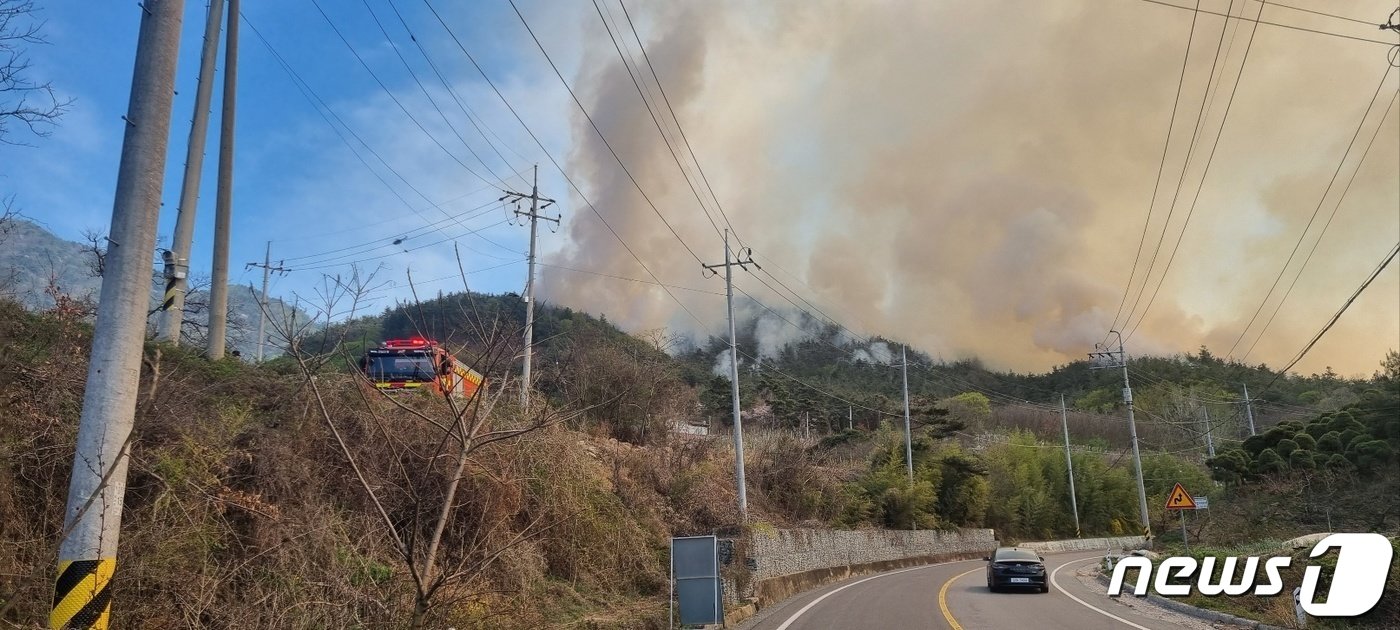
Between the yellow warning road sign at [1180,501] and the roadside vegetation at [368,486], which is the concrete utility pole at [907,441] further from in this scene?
the yellow warning road sign at [1180,501]

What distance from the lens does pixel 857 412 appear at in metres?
88.1

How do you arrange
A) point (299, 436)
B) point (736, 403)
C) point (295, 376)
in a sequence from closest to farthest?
point (299, 436) < point (295, 376) < point (736, 403)

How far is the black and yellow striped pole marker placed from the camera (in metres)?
5.62

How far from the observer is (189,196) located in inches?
607

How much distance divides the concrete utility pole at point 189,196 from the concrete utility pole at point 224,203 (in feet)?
1.92

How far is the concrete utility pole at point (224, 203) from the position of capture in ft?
49.6

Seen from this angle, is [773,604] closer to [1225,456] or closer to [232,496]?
[232,496]

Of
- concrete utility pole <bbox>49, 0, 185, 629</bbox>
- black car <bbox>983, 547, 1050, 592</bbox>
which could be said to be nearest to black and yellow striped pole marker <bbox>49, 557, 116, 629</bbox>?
concrete utility pole <bbox>49, 0, 185, 629</bbox>

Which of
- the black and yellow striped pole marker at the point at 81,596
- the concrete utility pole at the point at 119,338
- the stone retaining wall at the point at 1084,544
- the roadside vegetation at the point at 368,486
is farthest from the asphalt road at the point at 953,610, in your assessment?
the stone retaining wall at the point at 1084,544

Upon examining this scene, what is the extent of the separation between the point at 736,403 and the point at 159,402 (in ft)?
57.6

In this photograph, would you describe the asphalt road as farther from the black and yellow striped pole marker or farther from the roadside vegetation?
the black and yellow striped pole marker

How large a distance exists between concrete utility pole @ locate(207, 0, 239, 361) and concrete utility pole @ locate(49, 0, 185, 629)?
8.51 meters

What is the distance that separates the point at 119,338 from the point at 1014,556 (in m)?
21.9

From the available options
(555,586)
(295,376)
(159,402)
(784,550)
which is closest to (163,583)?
(159,402)
